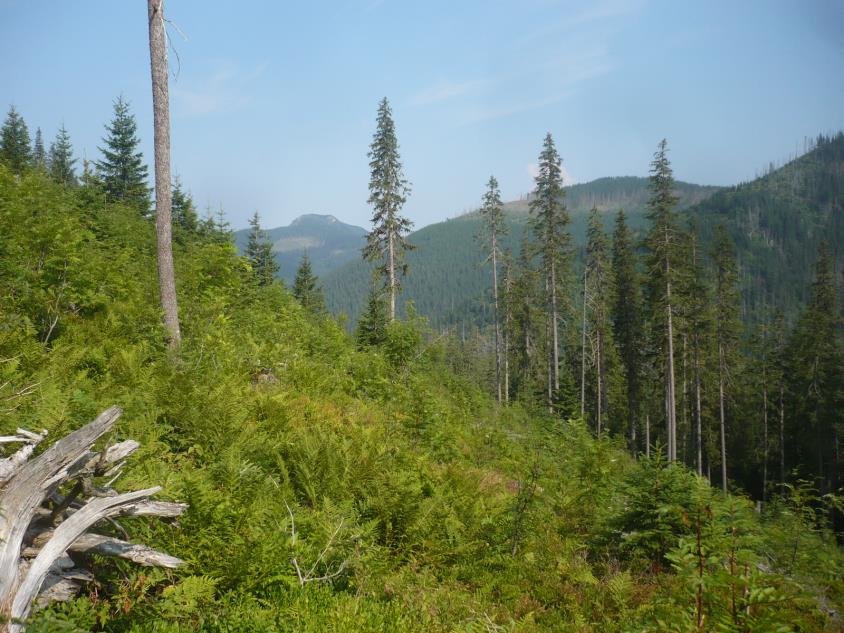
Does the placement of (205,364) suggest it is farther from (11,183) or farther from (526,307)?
(526,307)

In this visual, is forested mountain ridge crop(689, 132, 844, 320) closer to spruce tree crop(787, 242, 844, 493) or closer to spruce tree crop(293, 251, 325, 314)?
spruce tree crop(787, 242, 844, 493)

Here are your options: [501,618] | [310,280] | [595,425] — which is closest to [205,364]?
[501,618]

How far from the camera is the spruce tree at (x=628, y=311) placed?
34531 mm

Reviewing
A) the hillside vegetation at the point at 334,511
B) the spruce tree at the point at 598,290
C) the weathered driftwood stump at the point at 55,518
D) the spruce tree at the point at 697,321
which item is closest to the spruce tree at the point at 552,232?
the spruce tree at the point at 598,290

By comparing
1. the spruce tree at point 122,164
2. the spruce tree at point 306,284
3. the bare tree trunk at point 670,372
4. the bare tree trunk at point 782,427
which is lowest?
the bare tree trunk at point 782,427

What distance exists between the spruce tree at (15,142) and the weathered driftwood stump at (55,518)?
1348 inches

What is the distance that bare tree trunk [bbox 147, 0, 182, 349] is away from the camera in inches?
369

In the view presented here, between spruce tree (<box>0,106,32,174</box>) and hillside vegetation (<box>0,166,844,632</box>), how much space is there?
28926 mm

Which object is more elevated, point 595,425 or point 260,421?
point 260,421

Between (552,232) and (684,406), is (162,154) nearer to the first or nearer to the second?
(552,232)

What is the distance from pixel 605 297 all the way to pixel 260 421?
32250 millimetres

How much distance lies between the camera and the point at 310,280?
123 feet

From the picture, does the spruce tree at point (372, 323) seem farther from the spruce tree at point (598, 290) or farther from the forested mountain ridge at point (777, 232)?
the forested mountain ridge at point (777, 232)

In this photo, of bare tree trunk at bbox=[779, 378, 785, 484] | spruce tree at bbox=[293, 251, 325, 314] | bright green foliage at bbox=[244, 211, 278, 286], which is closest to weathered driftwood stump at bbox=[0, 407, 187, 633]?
bright green foliage at bbox=[244, 211, 278, 286]
